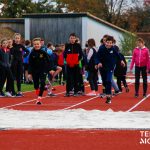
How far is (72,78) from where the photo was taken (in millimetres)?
20688

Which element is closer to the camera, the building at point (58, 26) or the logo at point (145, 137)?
the logo at point (145, 137)

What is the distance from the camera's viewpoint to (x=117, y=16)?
3583 inches

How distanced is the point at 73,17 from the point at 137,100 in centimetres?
3576

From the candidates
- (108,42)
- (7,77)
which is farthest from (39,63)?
(7,77)

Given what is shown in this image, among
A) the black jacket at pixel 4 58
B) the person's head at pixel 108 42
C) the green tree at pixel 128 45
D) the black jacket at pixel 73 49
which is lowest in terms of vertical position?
the green tree at pixel 128 45

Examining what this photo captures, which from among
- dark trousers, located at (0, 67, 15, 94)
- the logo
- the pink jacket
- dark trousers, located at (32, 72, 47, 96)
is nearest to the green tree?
dark trousers, located at (0, 67, 15, 94)

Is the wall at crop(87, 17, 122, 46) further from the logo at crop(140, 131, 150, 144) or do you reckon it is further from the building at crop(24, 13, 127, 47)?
the logo at crop(140, 131, 150, 144)

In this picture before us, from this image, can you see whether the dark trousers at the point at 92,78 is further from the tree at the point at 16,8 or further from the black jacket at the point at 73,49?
the tree at the point at 16,8

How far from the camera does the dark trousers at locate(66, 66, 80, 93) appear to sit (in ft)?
67.4

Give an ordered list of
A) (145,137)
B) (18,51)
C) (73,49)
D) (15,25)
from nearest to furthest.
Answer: (145,137) → (73,49) → (18,51) → (15,25)

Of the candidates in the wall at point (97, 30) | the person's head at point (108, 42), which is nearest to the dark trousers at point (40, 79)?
the person's head at point (108, 42)

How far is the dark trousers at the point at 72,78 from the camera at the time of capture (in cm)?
2055

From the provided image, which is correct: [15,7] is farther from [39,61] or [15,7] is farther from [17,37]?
[39,61]

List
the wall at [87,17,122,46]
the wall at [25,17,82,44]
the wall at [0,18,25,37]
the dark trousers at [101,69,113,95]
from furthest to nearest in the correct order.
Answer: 1. the wall at [0,18,25,37]
2. the wall at [87,17,122,46]
3. the wall at [25,17,82,44]
4. the dark trousers at [101,69,113,95]
